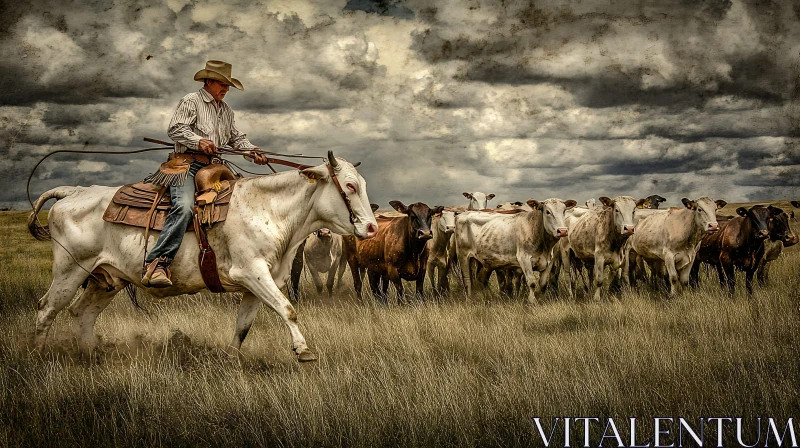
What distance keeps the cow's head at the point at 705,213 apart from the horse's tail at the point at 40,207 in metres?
11.4

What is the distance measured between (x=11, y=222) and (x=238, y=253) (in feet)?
86.3

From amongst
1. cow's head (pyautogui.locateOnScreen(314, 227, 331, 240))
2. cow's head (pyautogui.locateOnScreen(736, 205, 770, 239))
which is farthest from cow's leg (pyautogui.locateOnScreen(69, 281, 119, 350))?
cow's head (pyautogui.locateOnScreen(736, 205, 770, 239))

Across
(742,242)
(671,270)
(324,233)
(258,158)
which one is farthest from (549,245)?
(258,158)

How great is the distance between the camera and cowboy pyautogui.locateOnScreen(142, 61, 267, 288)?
6.52 m

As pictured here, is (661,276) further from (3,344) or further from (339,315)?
(3,344)

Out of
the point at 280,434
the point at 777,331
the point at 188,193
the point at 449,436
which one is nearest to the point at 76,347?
the point at 188,193

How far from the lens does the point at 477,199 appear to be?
20.9 meters

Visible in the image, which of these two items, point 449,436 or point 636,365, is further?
point 636,365

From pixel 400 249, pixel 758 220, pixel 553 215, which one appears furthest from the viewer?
pixel 758 220

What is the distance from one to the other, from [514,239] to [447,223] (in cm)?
168

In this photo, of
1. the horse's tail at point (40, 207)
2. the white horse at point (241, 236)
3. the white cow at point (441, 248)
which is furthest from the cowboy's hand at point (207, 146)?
the white cow at point (441, 248)

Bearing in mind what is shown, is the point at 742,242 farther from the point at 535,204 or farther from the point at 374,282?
the point at 374,282

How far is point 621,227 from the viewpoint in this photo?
13.5m

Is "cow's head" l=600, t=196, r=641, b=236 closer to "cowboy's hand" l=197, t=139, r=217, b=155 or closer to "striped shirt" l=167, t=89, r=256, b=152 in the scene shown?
"striped shirt" l=167, t=89, r=256, b=152
